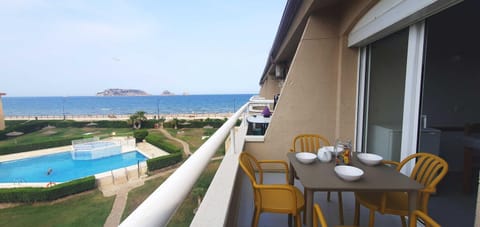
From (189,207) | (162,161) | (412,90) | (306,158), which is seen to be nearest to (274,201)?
(306,158)

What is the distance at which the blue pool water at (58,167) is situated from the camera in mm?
12445

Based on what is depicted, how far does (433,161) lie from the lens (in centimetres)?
174

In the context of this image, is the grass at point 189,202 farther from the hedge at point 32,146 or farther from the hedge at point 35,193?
the hedge at point 32,146

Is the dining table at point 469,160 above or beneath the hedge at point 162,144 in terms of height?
above

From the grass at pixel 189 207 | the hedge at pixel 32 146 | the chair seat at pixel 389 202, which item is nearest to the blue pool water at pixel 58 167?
the hedge at pixel 32 146

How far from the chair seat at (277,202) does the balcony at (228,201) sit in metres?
0.29

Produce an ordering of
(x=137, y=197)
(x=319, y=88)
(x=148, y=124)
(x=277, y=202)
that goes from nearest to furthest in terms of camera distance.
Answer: (x=277, y=202) → (x=319, y=88) → (x=137, y=197) → (x=148, y=124)

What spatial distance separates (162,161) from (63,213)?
432 centimetres

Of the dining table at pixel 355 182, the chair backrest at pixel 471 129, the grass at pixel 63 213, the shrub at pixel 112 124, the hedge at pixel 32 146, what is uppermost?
the chair backrest at pixel 471 129

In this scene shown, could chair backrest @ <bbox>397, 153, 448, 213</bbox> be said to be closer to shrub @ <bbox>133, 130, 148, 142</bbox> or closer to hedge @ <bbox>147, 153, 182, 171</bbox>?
hedge @ <bbox>147, 153, 182, 171</bbox>

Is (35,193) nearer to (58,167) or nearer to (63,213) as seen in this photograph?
(63,213)

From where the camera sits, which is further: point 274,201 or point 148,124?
point 148,124

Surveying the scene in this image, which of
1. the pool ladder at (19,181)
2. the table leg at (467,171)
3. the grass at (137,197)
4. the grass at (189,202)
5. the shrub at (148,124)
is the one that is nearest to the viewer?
the grass at (137,197)

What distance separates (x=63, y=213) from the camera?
7840mm
